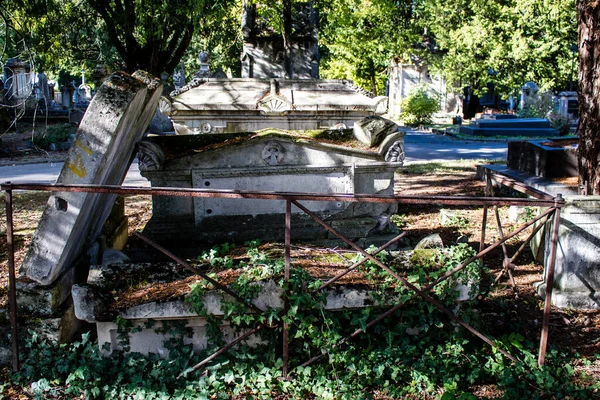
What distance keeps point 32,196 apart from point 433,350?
26.8 ft

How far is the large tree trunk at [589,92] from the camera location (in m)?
4.99

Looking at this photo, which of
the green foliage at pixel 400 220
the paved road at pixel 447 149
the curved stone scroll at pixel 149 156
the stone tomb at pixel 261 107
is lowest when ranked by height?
the green foliage at pixel 400 220

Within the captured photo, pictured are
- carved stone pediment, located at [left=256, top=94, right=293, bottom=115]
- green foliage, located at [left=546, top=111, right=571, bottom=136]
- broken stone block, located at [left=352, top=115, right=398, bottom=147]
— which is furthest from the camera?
green foliage, located at [left=546, top=111, right=571, bottom=136]

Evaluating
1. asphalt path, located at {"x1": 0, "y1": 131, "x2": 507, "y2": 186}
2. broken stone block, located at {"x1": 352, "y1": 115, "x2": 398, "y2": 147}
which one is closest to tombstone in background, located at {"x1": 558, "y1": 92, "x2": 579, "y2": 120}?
asphalt path, located at {"x1": 0, "y1": 131, "x2": 507, "y2": 186}

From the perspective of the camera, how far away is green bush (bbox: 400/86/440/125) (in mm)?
25469

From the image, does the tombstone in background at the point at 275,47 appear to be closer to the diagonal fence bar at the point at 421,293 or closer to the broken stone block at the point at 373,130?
the broken stone block at the point at 373,130

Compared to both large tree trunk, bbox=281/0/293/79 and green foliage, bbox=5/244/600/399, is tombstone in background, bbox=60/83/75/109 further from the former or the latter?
green foliage, bbox=5/244/600/399

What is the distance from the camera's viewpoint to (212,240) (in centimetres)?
548

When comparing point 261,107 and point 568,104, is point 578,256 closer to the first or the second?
point 261,107

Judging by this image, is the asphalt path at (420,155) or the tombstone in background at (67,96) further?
the tombstone in background at (67,96)

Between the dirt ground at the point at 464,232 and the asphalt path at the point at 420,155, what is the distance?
156 centimetres

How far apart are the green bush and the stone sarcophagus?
20482 millimetres

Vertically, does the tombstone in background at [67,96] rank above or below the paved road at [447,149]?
above

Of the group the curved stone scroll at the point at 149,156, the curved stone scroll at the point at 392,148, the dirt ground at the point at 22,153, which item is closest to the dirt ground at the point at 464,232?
the curved stone scroll at the point at 149,156
